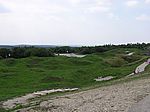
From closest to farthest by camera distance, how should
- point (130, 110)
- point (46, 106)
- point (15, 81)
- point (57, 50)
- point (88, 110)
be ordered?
point (130, 110) < point (88, 110) < point (46, 106) < point (15, 81) < point (57, 50)

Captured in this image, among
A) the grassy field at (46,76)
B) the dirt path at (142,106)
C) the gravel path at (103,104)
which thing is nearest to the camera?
the dirt path at (142,106)

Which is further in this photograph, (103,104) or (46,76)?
(46,76)

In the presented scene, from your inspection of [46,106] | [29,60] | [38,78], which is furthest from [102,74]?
[46,106]

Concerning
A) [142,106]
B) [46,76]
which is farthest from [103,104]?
[46,76]

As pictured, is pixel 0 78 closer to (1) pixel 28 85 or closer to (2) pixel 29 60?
(1) pixel 28 85

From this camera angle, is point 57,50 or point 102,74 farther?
point 57,50

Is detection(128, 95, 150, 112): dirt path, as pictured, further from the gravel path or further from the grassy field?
the grassy field

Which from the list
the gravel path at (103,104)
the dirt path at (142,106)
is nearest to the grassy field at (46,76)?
the gravel path at (103,104)

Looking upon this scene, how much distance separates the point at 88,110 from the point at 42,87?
27474mm

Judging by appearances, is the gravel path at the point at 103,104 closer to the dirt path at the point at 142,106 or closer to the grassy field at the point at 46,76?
the dirt path at the point at 142,106

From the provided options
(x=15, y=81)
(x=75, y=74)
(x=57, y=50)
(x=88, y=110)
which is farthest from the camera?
(x=57, y=50)

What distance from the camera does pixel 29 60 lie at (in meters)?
94.9

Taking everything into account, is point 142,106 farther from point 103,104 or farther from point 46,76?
point 46,76

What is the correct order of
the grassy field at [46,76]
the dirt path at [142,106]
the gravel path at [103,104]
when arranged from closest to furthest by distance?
the dirt path at [142,106] → the gravel path at [103,104] → the grassy field at [46,76]
